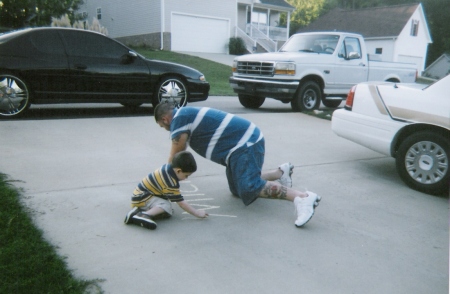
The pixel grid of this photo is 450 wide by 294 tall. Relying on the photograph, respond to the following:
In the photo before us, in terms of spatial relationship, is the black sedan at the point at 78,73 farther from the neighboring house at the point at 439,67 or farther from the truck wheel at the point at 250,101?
the neighboring house at the point at 439,67

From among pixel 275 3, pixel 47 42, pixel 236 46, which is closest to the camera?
pixel 47 42

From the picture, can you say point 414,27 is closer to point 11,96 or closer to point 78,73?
point 78,73

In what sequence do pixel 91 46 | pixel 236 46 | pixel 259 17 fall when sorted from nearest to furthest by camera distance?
pixel 91 46 < pixel 236 46 < pixel 259 17

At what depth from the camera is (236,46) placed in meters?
29.2

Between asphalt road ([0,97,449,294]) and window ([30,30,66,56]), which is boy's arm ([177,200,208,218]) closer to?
asphalt road ([0,97,449,294])

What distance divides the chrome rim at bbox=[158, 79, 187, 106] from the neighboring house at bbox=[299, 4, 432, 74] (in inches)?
1290

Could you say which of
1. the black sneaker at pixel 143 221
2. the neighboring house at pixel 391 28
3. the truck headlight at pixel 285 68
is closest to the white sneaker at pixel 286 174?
the black sneaker at pixel 143 221

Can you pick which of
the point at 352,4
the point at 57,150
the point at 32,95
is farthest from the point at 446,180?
the point at 352,4

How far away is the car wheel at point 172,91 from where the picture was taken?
344 inches

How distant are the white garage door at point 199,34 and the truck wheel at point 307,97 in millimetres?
18221

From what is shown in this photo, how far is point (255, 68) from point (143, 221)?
7360 millimetres

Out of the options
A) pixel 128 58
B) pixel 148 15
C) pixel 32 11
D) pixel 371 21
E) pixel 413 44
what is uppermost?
pixel 371 21

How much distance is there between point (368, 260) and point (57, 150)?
13.6 ft

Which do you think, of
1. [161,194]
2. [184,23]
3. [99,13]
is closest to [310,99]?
[161,194]
